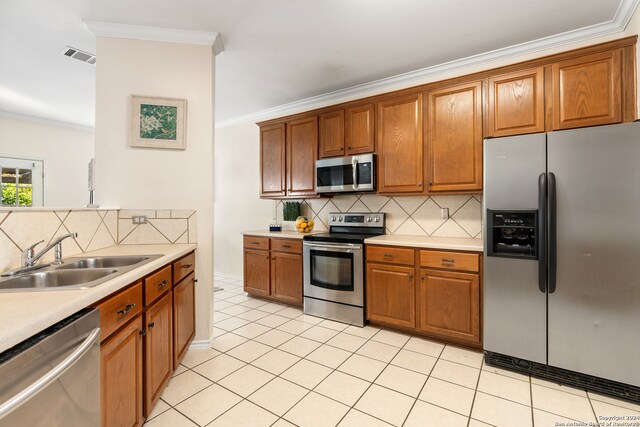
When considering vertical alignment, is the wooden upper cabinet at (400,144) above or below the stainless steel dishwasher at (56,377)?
above

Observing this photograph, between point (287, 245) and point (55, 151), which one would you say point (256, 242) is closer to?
point (287, 245)

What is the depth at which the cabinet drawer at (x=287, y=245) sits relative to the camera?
3383mm

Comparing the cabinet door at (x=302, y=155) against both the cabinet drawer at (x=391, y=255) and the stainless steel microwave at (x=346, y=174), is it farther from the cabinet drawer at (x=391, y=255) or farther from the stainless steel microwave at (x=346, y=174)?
the cabinet drawer at (x=391, y=255)

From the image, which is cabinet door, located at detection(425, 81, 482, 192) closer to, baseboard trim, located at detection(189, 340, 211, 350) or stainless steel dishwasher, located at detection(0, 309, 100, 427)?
baseboard trim, located at detection(189, 340, 211, 350)

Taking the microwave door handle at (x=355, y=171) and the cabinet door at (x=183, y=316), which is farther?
the microwave door handle at (x=355, y=171)

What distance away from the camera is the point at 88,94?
3.82 metres

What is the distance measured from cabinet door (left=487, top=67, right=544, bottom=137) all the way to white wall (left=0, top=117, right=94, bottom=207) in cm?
634

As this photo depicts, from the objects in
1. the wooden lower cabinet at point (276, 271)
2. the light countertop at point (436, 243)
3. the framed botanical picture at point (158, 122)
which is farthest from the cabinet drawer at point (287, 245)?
the framed botanical picture at point (158, 122)

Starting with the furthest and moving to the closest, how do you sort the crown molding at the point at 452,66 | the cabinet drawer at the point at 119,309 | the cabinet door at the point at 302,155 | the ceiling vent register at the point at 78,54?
1. the cabinet door at the point at 302,155
2. the ceiling vent register at the point at 78,54
3. the crown molding at the point at 452,66
4. the cabinet drawer at the point at 119,309

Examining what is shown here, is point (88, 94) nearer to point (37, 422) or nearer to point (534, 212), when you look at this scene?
point (37, 422)

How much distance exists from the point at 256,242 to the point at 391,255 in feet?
5.82

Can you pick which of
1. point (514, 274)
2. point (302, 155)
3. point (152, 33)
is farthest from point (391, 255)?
point (152, 33)

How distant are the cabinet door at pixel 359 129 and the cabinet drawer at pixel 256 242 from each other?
1.47 meters

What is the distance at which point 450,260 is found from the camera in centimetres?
244
